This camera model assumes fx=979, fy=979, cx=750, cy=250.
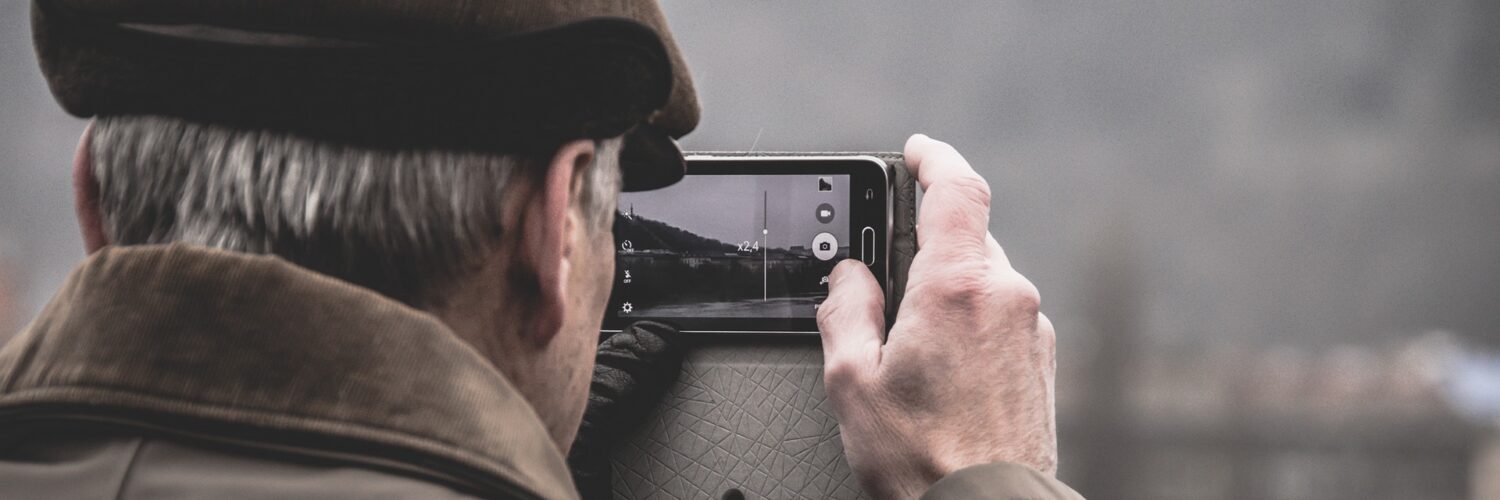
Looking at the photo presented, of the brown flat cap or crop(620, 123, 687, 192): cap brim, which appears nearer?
the brown flat cap

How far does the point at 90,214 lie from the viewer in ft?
1.06

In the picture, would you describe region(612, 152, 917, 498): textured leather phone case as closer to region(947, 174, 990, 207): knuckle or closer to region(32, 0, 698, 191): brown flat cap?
region(947, 174, 990, 207): knuckle

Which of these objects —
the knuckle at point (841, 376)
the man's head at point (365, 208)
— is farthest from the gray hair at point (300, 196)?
the knuckle at point (841, 376)

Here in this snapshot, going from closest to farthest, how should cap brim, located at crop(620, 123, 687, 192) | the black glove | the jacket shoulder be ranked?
1. the jacket shoulder
2. cap brim, located at crop(620, 123, 687, 192)
3. the black glove

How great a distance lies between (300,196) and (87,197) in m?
0.10

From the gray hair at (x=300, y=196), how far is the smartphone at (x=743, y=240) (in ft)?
0.85

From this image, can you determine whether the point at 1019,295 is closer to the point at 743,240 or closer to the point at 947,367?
the point at 947,367

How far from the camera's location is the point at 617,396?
20.5 inches

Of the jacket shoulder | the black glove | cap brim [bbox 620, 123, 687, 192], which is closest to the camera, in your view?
the jacket shoulder

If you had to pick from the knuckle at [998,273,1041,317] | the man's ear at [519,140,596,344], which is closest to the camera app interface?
the knuckle at [998,273,1041,317]

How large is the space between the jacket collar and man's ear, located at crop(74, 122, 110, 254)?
0.21 ft

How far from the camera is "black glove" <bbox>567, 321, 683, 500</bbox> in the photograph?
525mm

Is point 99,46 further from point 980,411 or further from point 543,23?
point 980,411

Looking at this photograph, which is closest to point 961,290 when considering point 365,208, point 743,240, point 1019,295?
point 1019,295
